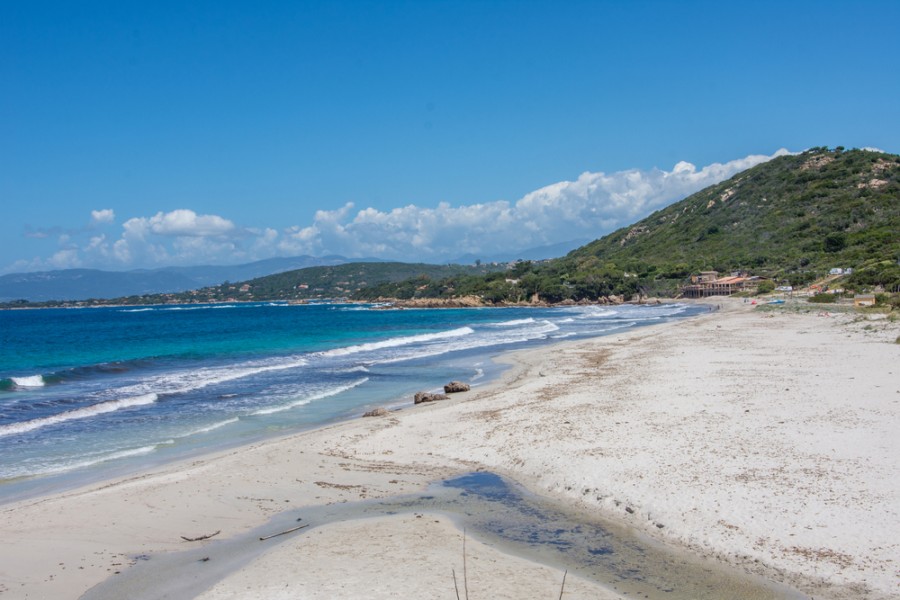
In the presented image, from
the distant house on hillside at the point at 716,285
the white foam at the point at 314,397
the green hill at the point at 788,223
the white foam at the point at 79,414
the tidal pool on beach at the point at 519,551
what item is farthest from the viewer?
the distant house on hillside at the point at 716,285

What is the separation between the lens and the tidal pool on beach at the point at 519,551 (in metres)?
7.28

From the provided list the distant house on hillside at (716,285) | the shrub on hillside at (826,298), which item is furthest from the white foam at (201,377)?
the distant house on hillside at (716,285)

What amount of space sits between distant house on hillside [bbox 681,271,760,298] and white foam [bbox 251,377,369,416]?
7713 centimetres

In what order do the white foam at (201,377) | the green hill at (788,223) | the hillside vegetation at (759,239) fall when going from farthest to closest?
the hillside vegetation at (759,239)
the green hill at (788,223)
the white foam at (201,377)

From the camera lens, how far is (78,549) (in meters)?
8.84

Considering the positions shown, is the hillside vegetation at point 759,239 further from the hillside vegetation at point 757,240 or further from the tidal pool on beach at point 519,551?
the tidal pool on beach at point 519,551

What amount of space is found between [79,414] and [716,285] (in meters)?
92.1

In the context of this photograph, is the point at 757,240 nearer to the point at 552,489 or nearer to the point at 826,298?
the point at 826,298

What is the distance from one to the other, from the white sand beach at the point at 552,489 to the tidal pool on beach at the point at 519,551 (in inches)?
10.6

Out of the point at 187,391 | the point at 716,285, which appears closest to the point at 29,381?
the point at 187,391

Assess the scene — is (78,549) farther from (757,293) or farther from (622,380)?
(757,293)

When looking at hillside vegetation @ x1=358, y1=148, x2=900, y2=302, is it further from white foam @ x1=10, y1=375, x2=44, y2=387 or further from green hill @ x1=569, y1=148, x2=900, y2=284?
white foam @ x1=10, y1=375, x2=44, y2=387

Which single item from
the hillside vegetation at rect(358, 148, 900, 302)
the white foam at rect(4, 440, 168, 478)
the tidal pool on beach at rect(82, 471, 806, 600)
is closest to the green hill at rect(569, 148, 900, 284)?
the hillside vegetation at rect(358, 148, 900, 302)

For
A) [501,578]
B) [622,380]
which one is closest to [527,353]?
[622,380]
